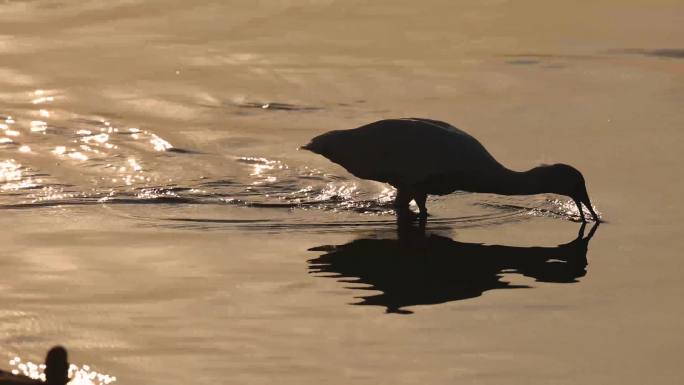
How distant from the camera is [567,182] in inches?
615

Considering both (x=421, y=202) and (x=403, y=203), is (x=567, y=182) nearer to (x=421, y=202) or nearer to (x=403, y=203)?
(x=421, y=202)

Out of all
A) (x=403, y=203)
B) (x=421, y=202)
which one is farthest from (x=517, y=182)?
(x=403, y=203)

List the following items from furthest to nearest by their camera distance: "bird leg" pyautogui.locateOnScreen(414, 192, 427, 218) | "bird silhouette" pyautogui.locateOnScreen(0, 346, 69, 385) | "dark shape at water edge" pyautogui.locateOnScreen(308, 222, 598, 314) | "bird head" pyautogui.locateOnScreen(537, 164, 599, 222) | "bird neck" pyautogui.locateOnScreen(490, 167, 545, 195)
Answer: "bird leg" pyautogui.locateOnScreen(414, 192, 427, 218), "bird neck" pyautogui.locateOnScreen(490, 167, 545, 195), "bird head" pyautogui.locateOnScreen(537, 164, 599, 222), "dark shape at water edge" pyautogui.locateOnScreen(308, 222, 598, 314), "bird silhouette" pyautogui.locateOnScreen(0, 346, 69, 385)

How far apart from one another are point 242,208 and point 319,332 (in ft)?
14.5

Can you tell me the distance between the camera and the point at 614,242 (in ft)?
48.3

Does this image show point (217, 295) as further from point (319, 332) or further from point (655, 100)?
point (655, 100)

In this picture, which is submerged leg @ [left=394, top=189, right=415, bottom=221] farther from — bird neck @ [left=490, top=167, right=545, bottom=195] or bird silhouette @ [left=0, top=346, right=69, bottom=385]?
bird silhouette @ [left=0, top=346, right=69, bottom=385]

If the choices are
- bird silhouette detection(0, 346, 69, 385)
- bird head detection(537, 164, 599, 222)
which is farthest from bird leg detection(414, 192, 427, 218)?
bird silhouette detection(0, 346, 69, 385)

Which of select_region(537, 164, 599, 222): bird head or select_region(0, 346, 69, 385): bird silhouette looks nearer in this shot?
select_region(0, 346, 69, 385): bird silhouette

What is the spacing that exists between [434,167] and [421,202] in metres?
0.41

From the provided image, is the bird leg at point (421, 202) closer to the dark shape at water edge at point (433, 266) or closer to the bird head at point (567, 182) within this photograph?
the dark shape at water edge at point (433, 266)

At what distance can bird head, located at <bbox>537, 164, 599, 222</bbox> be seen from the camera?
51.1 ft

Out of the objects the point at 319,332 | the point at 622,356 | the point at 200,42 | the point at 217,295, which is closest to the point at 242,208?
the point at 217,295

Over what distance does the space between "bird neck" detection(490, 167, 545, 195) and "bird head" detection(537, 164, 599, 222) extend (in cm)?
6
